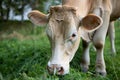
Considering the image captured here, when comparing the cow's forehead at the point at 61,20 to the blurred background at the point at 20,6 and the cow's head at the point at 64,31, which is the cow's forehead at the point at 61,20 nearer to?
the cow's head at the point at 64,31

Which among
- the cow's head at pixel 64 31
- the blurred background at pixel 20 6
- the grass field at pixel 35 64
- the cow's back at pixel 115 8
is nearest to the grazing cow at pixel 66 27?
the cow's head at pixel 64 31

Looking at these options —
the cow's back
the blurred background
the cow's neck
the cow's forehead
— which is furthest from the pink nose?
the blurred background

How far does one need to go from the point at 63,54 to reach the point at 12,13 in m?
14.6

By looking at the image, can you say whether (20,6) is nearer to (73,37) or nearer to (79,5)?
(79,5)

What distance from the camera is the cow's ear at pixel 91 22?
565cm

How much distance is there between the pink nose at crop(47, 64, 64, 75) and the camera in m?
5.22

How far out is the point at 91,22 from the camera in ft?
18.8

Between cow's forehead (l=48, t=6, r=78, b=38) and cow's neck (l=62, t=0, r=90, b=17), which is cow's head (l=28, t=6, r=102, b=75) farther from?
cow's neck (l=62, t=0, r=90, b=17)

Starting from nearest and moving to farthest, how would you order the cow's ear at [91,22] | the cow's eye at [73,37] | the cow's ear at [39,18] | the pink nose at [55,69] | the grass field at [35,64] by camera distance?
the pink nose at [55,69]
the cow's eye at [73,37]
the cow's ear at [91,22]
the cow's ear at [39,18]
the grass field at [35,64]

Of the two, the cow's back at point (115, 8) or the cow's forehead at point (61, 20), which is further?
the cow's back at point (115, 8)

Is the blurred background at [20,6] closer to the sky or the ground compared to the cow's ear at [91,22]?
closer to the sky

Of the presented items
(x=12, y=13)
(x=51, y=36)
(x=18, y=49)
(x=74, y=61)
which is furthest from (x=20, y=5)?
(x=51, y=36)

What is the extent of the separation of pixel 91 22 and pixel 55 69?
95 cm

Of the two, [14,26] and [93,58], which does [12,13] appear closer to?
[14,26]
